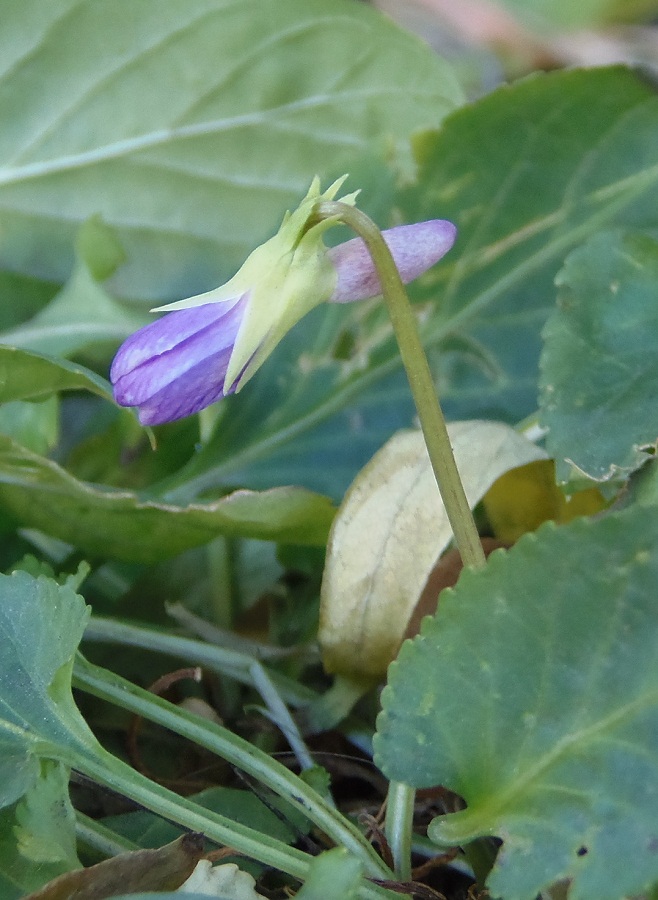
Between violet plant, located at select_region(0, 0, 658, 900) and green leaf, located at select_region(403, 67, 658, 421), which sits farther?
green leaf, located at select_region(403, 67, 658, 421)

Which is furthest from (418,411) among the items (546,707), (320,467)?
(320,467)

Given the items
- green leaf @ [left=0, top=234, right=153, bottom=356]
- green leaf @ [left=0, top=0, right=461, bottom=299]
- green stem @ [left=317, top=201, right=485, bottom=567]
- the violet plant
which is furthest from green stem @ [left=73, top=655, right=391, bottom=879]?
green leaf @ [left=0, top=0, right=461, bottom=299]

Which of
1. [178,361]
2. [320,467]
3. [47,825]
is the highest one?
[178,361]

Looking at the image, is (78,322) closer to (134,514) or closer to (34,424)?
(34,424)

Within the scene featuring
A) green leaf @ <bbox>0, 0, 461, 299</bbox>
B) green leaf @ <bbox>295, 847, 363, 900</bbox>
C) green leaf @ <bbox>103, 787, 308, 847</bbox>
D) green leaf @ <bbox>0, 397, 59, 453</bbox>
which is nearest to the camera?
green leaf @ <bbox>295, 847, 363, 900</bbox>

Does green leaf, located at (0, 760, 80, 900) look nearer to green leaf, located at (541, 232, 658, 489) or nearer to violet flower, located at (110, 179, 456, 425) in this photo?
violet flower, located at (110, 179, 456, 425)

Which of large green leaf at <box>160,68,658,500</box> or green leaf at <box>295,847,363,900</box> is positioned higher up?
green leaf at <box>295,847,363,900</box>

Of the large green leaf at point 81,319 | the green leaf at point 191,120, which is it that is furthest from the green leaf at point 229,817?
the green leaf at point 191,120

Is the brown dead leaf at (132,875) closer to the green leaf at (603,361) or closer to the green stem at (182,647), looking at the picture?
the green stem at (182,647)
